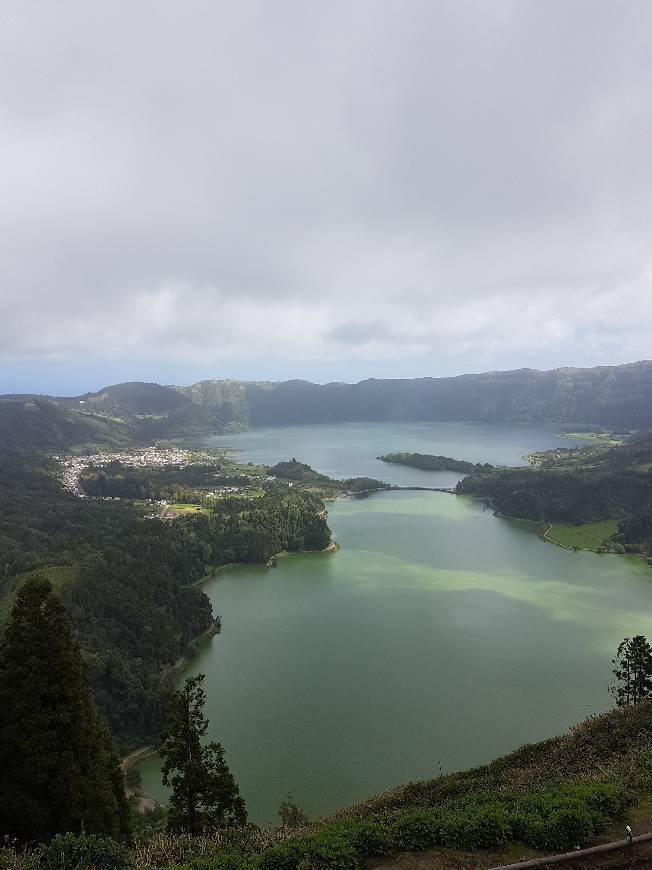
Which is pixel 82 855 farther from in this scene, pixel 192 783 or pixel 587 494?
pixel 587 494

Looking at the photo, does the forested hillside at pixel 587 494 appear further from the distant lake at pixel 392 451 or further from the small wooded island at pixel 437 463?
the distant lake at pixel 392 451

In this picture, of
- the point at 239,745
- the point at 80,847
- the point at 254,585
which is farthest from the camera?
the point at 254,585

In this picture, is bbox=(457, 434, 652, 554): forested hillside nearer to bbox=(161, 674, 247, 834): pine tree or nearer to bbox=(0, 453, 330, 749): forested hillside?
bbox=(0, 453, 330, 749): forested hillside

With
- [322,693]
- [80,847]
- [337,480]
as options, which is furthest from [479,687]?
[337,480]

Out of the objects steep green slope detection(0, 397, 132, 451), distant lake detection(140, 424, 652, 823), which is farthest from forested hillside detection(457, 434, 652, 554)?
steep green slope detection(0, 397, 132, 451)

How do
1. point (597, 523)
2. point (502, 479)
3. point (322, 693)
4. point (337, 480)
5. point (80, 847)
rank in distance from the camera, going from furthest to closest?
point (337, 480)
point (502, 479)
point (597, 523)
point (322, 693)
point (80, 847)

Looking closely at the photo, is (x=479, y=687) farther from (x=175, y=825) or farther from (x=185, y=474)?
(x=185, y=474)
